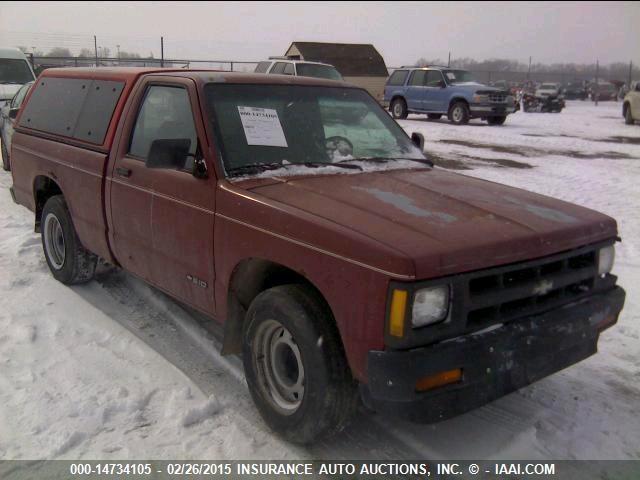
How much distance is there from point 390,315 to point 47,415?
1.95m

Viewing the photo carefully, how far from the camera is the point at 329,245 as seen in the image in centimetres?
266

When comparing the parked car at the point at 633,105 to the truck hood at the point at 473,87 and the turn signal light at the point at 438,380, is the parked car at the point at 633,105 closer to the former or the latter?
the truck hood at the point at 473,87

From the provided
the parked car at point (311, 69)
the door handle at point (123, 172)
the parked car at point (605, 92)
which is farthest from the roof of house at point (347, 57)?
the parked car at point (605, 92)

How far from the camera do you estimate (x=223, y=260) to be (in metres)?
3.26

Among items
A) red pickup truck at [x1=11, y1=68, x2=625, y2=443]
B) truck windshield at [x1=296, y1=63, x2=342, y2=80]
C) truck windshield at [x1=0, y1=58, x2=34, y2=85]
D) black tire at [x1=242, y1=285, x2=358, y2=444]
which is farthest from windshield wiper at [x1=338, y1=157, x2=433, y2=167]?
truck windshield at [x1=0, y1=58, x2=34, y2=85]

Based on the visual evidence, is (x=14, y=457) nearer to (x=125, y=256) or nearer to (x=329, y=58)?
(x=125, y=256)

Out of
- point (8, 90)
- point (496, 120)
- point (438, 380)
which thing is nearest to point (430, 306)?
point (438, 380)

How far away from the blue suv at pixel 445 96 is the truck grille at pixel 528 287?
1687 centimetres

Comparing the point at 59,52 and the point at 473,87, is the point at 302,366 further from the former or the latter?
the point at 59,52

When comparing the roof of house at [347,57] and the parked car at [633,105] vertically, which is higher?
the roof of house at [347,57]

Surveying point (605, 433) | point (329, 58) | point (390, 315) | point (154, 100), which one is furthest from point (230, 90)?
point (329, 58)

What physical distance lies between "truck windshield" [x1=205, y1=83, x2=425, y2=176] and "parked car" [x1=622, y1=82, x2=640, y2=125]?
20155 mm

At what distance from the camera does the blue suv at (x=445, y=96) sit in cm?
1903

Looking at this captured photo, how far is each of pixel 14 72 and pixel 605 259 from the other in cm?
1556
